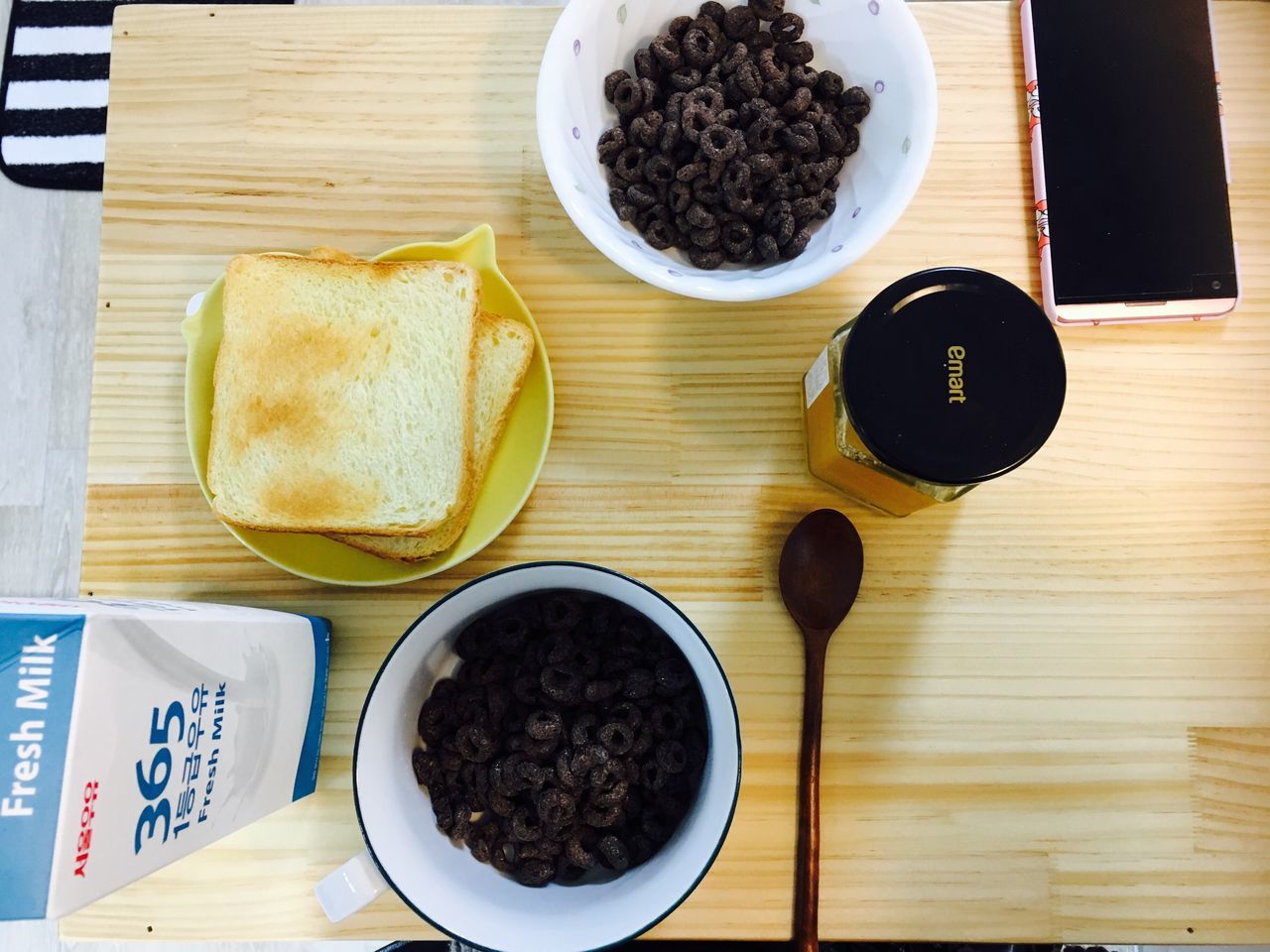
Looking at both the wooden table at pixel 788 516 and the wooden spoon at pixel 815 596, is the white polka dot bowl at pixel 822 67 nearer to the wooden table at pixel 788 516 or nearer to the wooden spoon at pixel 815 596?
the wooden table at pixel 788 516

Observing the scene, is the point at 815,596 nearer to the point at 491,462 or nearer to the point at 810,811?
the point at 810,811

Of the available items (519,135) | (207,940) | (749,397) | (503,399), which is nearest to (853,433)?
(749,397)

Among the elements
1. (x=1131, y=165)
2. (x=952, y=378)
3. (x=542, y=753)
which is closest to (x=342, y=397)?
(x=542, y=753)

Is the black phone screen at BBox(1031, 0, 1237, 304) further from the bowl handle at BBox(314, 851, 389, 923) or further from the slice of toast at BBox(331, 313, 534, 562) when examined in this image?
the bowl handle at BBox(314, 851, 389, 923)

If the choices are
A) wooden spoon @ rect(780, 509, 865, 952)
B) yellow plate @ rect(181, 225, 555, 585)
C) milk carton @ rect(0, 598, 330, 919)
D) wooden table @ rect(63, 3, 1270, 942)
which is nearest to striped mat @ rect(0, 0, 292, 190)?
wooden table @ rect(63, 3, 1270, 942)

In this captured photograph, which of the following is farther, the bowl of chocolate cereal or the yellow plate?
the yellow plate

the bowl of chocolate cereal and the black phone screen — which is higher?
the black phone screen

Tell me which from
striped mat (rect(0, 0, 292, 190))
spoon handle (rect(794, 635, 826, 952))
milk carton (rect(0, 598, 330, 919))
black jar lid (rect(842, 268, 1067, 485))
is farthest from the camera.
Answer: striped mat (rect(0, 0, 292, 190))

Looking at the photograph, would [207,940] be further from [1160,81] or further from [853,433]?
[1160,81]
